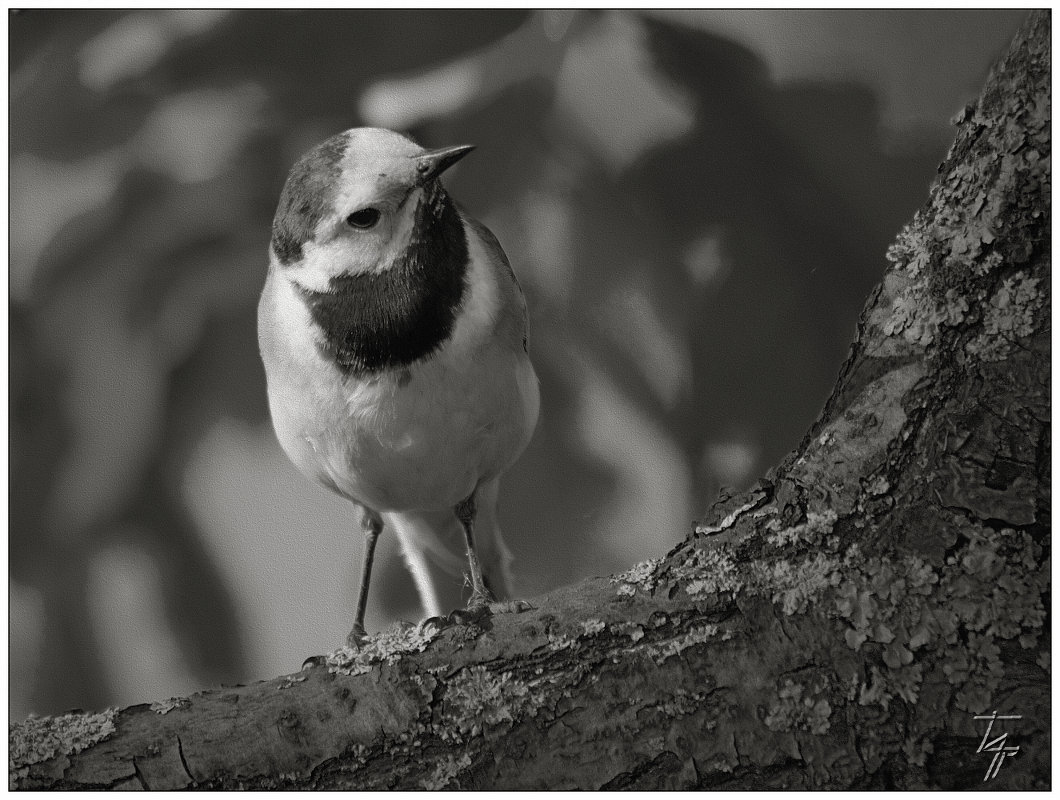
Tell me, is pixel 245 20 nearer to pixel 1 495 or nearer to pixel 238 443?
pixel 238 443

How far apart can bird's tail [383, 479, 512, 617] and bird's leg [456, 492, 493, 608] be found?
2cm

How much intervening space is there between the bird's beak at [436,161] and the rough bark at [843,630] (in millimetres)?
457

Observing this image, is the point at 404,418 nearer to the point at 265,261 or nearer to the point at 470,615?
the point at 470,615

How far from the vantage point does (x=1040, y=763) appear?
0.91 m

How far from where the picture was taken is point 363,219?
98 cm

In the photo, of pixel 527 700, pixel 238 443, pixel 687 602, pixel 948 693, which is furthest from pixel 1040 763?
pixel 238 443

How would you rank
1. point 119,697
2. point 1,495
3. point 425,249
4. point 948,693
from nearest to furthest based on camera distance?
point 948,693
point 425,249
point 1,495
point 119,697

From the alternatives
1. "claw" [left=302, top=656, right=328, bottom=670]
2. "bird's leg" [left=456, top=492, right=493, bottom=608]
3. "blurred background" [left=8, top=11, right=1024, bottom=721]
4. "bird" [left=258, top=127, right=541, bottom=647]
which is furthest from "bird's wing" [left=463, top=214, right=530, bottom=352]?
"claw" [left=302, top=656, right=328, bottom=670]

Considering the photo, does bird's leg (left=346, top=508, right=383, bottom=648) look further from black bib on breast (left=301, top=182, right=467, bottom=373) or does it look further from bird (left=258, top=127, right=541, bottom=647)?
black bib on breast (left=301, top=182, right=467, bottom=373)

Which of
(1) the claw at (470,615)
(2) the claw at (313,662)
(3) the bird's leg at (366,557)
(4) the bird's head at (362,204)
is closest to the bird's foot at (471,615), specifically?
(1) the claw at (470,615)

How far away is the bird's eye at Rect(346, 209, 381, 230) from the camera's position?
0.98m

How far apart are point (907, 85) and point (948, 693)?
73cm

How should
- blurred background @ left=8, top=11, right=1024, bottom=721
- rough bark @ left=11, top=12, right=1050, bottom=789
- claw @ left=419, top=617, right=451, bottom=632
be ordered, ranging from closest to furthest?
rough bark @ left=11, top=12, right=1050, bottom=789 → claw @ left=419, top=617, right=451, bottom=632 → blurred background @ left=8, top=11, right=1024, bottom=721

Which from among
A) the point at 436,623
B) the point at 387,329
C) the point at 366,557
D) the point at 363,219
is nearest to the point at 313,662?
the point at 436,623
